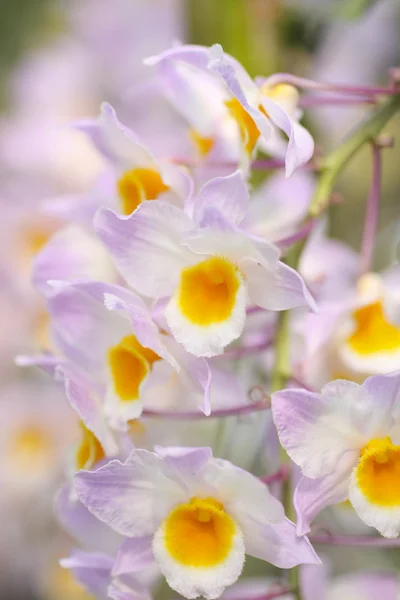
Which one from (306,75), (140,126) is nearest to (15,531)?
(140,126)

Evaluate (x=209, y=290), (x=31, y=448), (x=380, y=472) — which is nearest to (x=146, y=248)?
(x=209, y=290)

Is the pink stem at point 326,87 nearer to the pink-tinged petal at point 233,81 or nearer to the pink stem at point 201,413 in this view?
the pink-tinged petal at point 233,81

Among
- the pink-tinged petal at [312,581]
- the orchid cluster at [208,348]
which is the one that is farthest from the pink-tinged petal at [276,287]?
the pink-tinged petal at [312,581]

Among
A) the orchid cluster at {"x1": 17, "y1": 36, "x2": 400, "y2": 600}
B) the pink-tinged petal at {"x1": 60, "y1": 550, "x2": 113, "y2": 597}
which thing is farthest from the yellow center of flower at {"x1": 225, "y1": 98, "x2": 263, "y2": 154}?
the pink-tinged petal at {"x1": 60, "y1": 550, "x2": 113, "y2": 597}

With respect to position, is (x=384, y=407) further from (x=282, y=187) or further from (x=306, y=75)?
(x=306, y=75)

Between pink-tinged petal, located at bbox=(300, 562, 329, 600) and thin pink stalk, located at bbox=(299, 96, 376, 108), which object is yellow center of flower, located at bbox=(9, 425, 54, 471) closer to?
pink-tinged petal, located at bbox=(300, 562, 329, 600)

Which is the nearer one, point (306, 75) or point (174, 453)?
point (174, 453)

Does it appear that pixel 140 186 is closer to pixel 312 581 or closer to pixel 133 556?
pixel 133 556
